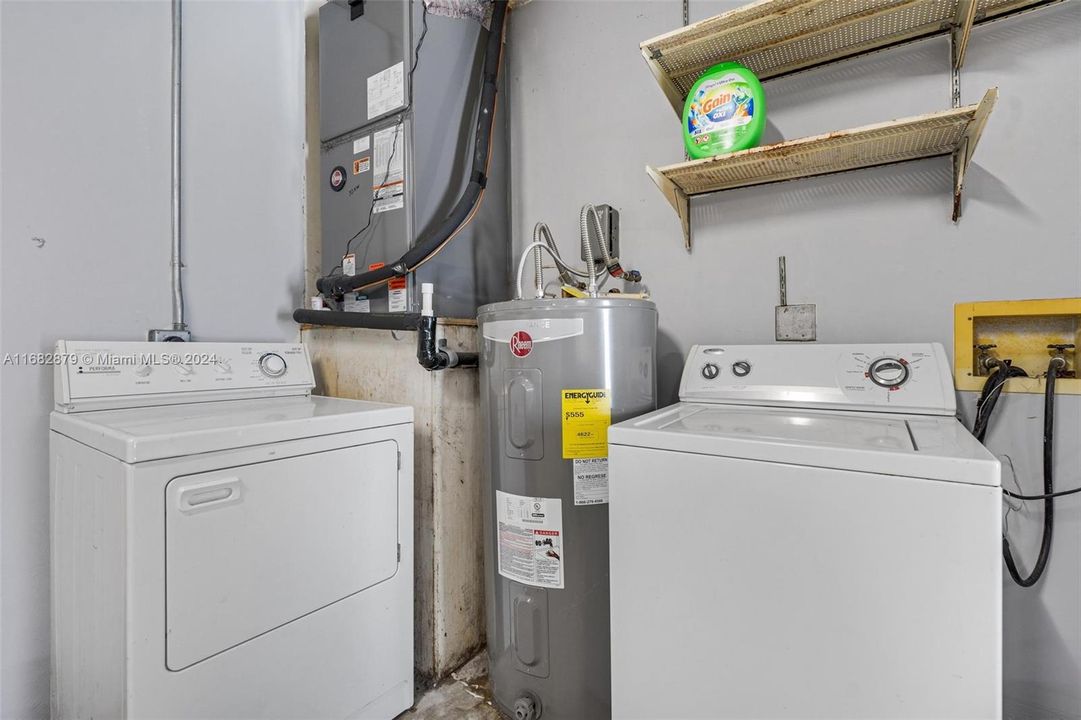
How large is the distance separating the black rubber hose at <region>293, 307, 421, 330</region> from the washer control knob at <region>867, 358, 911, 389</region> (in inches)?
46.4

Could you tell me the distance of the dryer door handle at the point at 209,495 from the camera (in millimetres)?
968

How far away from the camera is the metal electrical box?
5.26 ft

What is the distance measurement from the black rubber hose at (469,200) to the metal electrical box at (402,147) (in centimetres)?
6

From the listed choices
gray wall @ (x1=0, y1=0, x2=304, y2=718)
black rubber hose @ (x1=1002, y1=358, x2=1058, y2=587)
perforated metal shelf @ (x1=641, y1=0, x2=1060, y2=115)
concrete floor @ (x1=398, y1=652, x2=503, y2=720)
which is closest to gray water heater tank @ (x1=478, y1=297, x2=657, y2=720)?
concrete floor @ (x1=398, y1=652, x2=503, y2=720)

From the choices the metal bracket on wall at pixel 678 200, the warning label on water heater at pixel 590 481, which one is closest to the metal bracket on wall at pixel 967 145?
the metal bracket on wall at pixel 678 200

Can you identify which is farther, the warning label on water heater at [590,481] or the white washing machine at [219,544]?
the warning label on water heater at [590,481]

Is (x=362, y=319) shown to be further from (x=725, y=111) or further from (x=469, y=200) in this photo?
(x=725, y=111)

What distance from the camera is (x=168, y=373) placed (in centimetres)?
138

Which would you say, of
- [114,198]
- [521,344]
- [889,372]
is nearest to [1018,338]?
[889,372]

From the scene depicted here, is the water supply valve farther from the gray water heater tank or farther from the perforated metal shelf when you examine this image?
the perforated metal shelf

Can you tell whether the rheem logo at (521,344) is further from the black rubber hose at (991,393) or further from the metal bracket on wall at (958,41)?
the metal bracket on wall at (958,41)

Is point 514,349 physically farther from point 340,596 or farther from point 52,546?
point 52,546

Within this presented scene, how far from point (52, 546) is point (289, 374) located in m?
0.70

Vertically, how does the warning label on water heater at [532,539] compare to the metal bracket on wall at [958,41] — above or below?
below
